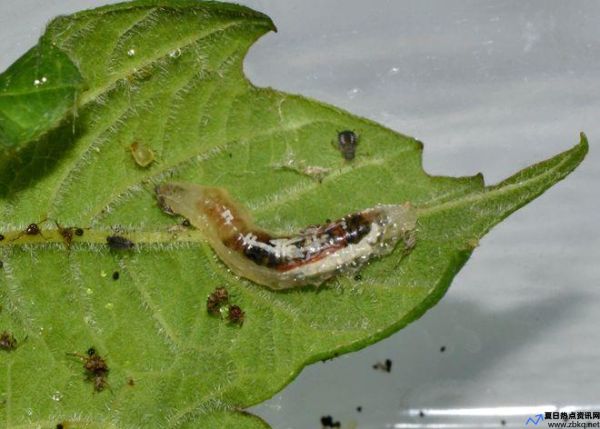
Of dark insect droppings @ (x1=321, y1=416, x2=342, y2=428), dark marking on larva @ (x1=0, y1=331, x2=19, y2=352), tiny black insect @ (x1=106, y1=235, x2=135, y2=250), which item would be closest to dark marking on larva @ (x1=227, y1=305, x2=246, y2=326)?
tiny black insect @ (x1=106, y1=235, x2=135, y2=250)

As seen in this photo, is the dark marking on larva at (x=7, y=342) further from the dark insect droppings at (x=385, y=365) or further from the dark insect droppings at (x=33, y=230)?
the dark insect droppings at (x=385, y=365)

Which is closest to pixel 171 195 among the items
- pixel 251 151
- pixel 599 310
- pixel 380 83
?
pixel 251 151

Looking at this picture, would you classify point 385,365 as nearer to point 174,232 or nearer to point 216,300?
point 216,300

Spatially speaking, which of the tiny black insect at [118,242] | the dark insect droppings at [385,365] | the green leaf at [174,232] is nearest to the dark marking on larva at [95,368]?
the green leaf at [174,232]

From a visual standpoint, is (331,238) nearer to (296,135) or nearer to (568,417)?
(296,135)

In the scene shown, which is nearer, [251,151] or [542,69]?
[251,151]
